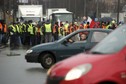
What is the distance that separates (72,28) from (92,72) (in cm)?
2394

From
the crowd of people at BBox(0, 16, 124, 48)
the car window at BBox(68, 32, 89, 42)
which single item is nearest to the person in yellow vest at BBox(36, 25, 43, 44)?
the crowd of people at BBox(0, 16, 124, 48)

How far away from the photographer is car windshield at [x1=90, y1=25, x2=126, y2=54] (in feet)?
22.5

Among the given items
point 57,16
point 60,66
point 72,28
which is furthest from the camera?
point 57,16

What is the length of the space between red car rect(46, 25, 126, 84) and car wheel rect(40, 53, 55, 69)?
8788 millimetres

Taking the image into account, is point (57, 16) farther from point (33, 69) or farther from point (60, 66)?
point (60, 66)

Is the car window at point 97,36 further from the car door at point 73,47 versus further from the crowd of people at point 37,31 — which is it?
the crowd of people at point 37,31

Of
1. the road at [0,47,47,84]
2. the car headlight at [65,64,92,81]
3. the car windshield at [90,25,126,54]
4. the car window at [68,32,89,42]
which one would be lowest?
the road at [0,47,47,84]

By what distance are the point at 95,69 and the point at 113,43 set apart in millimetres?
889

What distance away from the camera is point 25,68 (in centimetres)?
1609

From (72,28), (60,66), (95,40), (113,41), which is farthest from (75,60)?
(72,28)

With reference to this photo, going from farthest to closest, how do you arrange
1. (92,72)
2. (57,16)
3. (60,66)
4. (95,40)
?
(57,16)
(95,40)
(60,66)
(92,72)

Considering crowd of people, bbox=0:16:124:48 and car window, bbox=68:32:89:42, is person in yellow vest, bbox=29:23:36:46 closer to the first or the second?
crowd of people, bbox=0:16:124:48

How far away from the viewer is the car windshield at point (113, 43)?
6844mm

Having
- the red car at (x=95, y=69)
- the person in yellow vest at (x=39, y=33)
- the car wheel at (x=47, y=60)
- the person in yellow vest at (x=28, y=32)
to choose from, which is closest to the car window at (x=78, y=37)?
the car wheel at (x=47, y=60)
